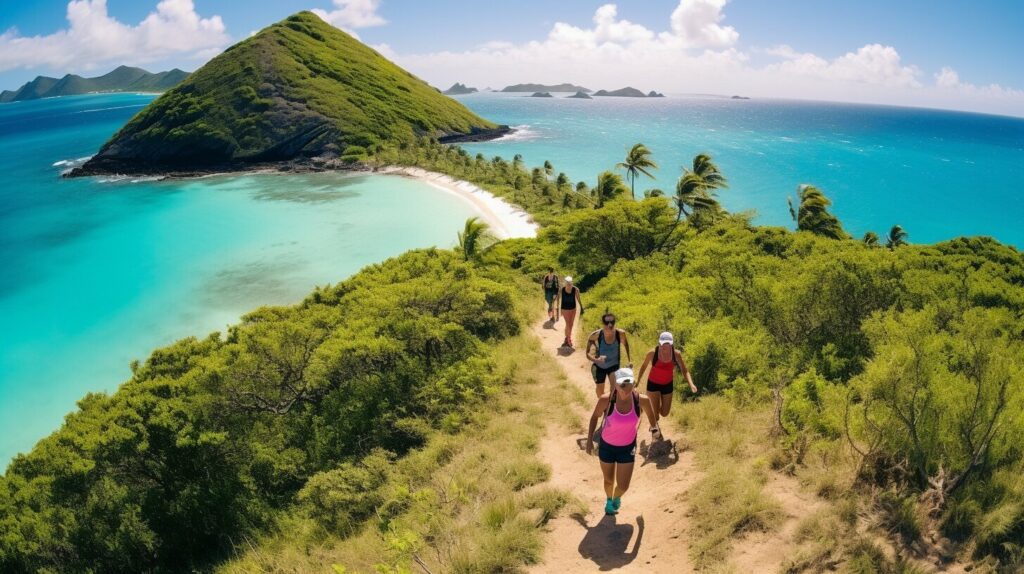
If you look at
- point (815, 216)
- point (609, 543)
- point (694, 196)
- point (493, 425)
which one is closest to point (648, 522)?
point (609, 543)

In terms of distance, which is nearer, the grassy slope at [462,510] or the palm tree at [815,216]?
the grassy slope at [462,510]

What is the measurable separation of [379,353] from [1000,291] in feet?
53.0

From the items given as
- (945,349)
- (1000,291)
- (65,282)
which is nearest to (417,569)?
(945,349)

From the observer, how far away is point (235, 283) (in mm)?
37125

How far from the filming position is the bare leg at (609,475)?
7.05m

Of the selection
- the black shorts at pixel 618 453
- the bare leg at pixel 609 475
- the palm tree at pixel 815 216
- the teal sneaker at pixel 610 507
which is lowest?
the teal sneaker at pixel 610 507

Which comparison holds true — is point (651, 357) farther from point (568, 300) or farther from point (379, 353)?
point (379, 353)

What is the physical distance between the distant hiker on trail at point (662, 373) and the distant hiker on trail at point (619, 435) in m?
1.88

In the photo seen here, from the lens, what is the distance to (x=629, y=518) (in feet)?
24.3

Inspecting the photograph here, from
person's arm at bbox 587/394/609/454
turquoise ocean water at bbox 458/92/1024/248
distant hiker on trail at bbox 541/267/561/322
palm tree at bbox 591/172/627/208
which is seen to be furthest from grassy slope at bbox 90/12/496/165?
person's arm at bbox 587/394/609/454

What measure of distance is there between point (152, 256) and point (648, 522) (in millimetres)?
49994

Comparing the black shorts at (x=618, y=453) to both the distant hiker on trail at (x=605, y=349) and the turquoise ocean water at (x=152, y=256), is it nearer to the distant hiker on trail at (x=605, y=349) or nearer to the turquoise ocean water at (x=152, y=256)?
the distant hiker on trail at (x=605, y=349)

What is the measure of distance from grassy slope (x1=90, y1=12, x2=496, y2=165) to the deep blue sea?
1229 cm

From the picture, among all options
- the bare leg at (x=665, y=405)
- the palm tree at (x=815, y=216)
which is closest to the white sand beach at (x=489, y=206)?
the palm tree at (x=815, y=216)
